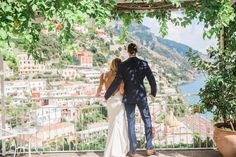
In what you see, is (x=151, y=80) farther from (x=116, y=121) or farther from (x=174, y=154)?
(x=174, y=154)

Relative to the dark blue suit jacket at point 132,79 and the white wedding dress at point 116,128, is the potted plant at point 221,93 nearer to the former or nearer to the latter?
the dark blue suit jacket at point 132,79

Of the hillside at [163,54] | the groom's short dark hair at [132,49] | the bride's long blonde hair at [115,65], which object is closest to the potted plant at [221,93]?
the hillside at [163,54]

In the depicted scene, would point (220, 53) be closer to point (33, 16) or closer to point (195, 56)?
point (195, 56)

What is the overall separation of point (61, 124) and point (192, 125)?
2.37m

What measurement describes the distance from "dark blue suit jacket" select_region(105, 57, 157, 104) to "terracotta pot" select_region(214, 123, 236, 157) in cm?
124

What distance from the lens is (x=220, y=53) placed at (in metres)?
6.68

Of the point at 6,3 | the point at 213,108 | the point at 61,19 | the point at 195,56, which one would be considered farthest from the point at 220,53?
the point at 6,3

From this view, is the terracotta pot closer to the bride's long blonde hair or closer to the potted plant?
the potted plant

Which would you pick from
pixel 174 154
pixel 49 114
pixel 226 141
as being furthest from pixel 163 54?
pixel 226 141

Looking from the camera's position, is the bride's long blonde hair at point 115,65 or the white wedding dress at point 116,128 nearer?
the bride's long blonde hair at point 115,65

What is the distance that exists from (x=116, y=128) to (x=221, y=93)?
1.68m

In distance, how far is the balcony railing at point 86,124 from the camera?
25.2ft

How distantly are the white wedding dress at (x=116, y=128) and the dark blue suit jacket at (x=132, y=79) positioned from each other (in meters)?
0.12

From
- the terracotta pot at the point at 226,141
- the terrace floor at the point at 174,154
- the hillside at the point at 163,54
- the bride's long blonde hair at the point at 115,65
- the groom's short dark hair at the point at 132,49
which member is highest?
the hillside at the point at 163,54
